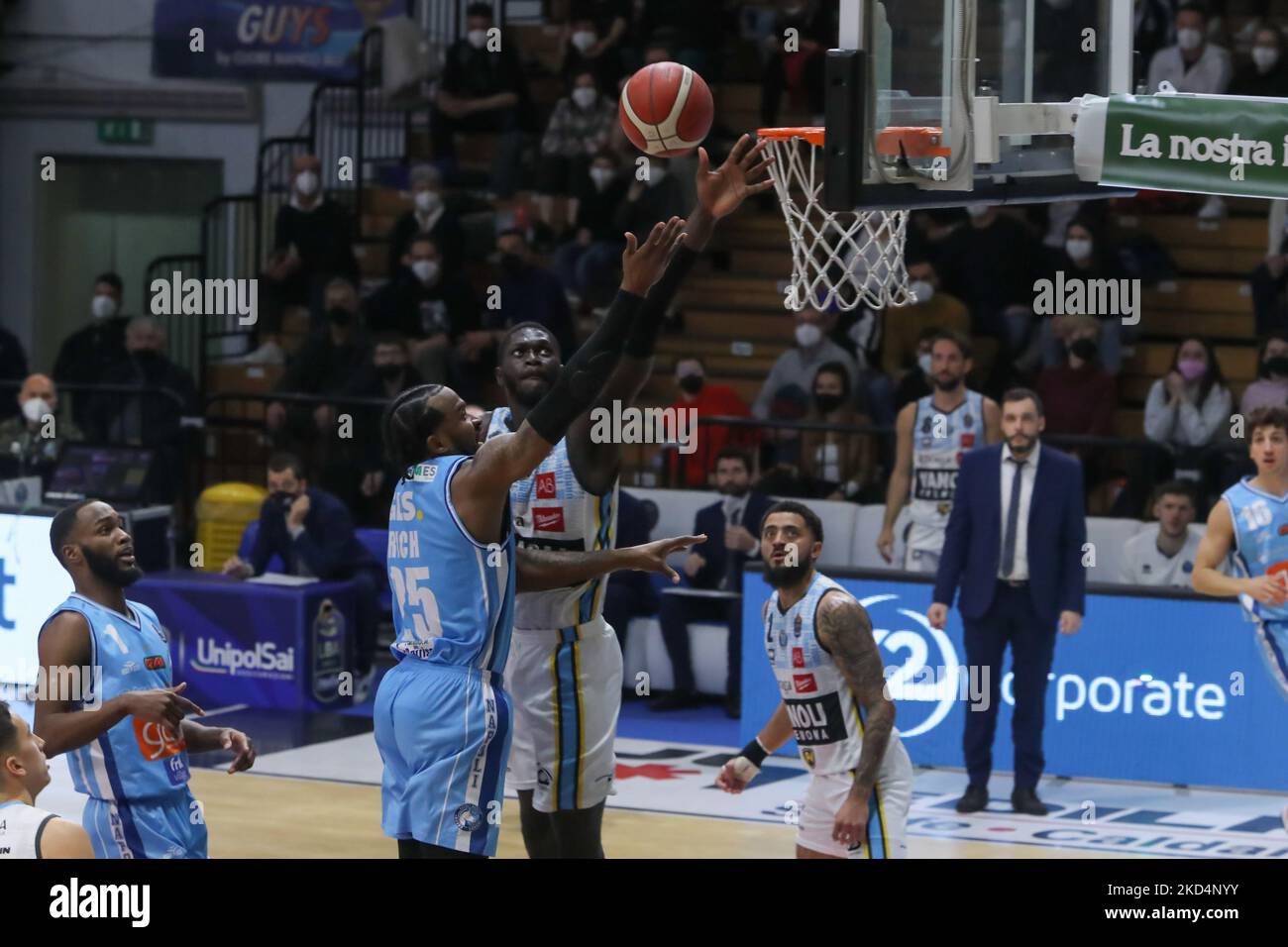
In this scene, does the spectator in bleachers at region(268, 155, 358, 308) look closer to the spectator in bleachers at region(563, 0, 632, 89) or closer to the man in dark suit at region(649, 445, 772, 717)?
the spectator in bleachers at region(563, 0, 632, 89)

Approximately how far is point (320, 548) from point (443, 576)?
6.85 m

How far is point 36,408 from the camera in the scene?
14461 mm

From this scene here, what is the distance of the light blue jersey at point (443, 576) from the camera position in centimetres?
622

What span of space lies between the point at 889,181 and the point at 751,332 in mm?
9771

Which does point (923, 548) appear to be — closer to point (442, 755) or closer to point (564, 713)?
point (564, 713)

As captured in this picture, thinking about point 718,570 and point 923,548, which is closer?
Result: point 923,548

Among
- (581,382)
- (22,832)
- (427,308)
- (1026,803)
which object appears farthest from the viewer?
(427,308)

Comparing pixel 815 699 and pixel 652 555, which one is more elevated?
pixel 652 555

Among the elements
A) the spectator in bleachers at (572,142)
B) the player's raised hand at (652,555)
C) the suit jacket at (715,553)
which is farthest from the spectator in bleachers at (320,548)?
the player's raised hand at (652,555)

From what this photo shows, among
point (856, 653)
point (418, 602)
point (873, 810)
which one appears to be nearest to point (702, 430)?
point (856, 653)
